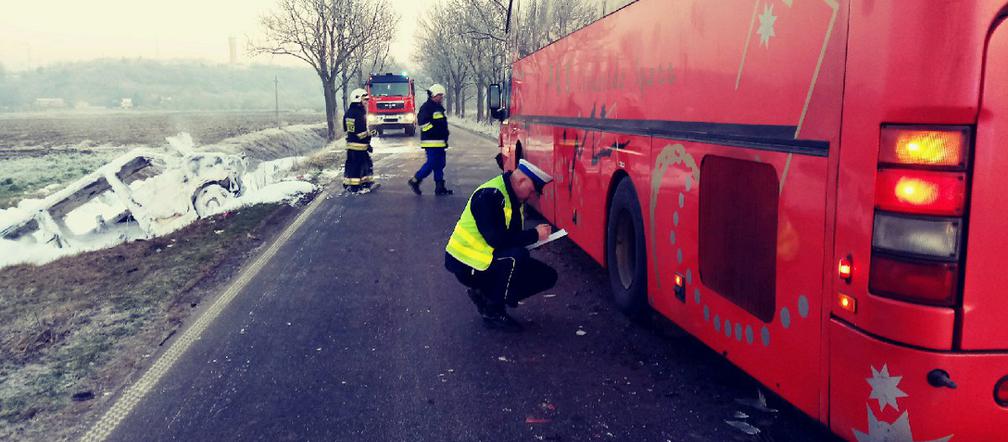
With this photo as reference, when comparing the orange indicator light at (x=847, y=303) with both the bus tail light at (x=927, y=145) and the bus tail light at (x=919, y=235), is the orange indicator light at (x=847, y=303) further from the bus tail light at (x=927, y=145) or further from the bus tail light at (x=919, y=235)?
the bus tail light at (x=927, y=145)

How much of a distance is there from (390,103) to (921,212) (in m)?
36.9

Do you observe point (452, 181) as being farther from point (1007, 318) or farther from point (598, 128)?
point (1007, 318)

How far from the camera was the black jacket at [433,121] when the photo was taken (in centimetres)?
1420

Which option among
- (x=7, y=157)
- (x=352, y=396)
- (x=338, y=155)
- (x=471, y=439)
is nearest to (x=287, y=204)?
(x=352, y=396)

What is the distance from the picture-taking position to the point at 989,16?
262 cm

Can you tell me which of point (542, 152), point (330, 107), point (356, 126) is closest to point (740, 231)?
point (542, 152)

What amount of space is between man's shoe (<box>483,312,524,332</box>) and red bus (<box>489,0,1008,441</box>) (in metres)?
1.48

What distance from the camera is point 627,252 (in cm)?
628

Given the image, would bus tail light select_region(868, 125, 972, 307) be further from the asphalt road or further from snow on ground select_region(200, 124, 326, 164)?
snow on ground select_region(200, 124, 326, 164)

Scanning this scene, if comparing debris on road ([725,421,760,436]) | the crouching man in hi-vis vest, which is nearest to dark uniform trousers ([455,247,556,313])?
the crouching man in hi-vis vest

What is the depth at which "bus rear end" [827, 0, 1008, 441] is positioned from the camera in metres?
2.67

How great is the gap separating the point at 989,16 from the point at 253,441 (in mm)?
3751

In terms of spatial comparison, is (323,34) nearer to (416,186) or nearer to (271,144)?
(271,144)

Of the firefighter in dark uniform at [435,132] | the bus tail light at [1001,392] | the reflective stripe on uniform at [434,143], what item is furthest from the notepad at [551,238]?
the reflective stripe on uniform at [434,143]
